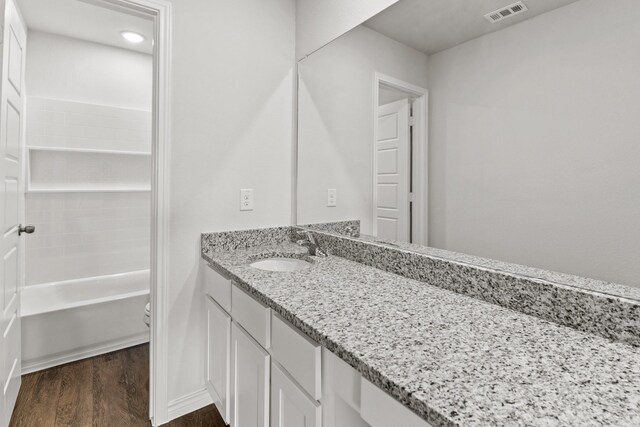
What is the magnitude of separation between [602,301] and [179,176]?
1.68 m

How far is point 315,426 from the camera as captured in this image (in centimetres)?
86

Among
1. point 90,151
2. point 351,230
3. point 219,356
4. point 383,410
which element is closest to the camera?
point 383,410

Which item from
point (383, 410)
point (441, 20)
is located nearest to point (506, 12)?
point (441, 20)

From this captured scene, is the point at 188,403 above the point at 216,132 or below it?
below

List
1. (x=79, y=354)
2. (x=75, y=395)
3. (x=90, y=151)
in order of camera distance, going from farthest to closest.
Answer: (x=90, y=151)
(x=79, y=354)
(x=75, y=395)

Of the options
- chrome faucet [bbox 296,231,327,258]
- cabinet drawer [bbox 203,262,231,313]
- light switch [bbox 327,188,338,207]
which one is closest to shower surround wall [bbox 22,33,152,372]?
cabinet drawer [bbox 203,262,231,313]

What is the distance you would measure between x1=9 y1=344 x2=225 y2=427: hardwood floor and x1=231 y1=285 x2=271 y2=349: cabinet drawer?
78 centimetres

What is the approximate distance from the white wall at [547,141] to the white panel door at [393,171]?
137 millimetres

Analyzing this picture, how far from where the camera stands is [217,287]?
61.0 inches

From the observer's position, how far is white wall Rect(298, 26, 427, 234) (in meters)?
1.44

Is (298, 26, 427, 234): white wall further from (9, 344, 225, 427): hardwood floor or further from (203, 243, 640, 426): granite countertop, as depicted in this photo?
(9, 344, 225, 427): hardwood floor

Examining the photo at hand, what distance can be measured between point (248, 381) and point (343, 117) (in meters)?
1.30

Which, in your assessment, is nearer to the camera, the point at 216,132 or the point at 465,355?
the point at 465,355

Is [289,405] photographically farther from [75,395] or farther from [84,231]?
[84,231]
